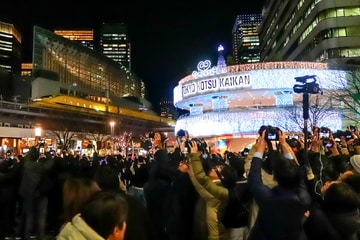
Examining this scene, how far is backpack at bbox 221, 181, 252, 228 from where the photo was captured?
4652 millimetres

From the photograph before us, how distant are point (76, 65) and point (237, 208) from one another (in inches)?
4041

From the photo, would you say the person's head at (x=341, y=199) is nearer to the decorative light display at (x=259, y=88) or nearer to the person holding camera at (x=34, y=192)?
the person holding camera at (x=34, y=192)

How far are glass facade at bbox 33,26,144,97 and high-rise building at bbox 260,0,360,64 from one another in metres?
39.1

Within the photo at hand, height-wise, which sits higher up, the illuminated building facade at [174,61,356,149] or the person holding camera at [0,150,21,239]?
the illuminated building facade at [174,61,356,149]

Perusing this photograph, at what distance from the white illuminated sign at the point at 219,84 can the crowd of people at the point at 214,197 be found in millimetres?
29359

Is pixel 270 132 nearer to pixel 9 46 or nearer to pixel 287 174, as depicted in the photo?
pixel 287 174

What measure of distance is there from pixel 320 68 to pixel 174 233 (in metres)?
35.3

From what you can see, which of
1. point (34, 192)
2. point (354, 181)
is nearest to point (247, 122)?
point (34, 192)

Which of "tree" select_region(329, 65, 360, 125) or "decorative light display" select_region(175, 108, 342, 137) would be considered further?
"decorative light display" select_region(175, 108, 342, 137)

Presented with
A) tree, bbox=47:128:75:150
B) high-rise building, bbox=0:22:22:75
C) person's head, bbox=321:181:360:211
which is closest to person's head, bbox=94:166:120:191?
person's head, bbox=321:181:360:211

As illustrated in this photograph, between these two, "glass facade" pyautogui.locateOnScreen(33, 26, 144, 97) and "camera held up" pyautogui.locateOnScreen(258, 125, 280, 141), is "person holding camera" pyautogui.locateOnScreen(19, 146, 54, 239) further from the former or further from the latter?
"glass facade" pyautogui.locateOnScreen(33, 26, 144, 97)

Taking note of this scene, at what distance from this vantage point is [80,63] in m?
105

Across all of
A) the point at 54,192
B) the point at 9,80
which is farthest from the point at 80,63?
the point at 54,192

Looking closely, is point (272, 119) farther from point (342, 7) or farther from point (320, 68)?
point (342, 7)
